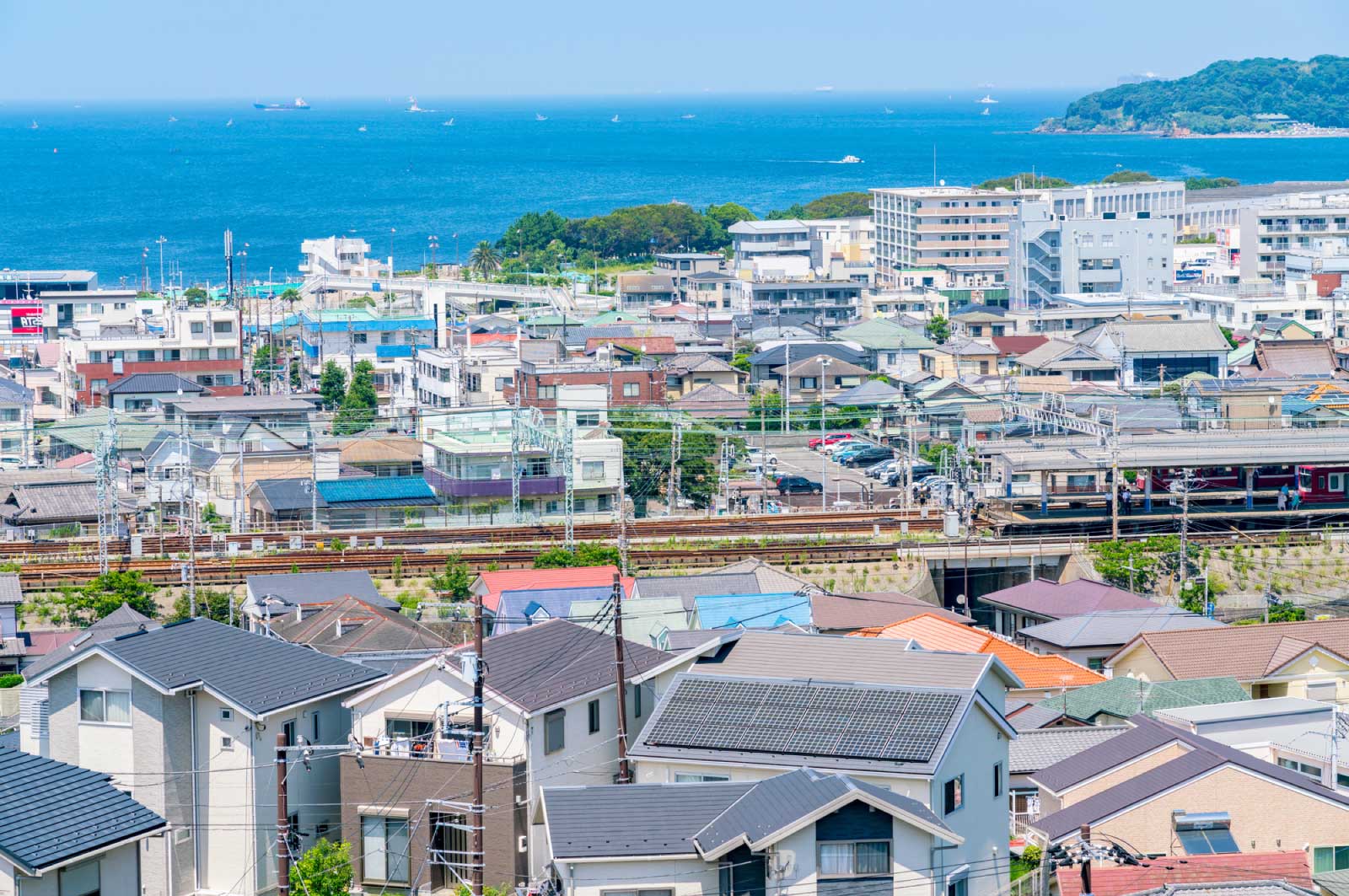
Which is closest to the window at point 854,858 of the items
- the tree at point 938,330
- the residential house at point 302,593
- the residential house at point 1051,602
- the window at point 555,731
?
the window at point 555,731

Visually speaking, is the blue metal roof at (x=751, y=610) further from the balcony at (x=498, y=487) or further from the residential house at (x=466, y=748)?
the balcony at (x=498, y=487)

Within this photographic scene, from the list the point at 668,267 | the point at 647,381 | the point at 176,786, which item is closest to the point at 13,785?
the point at 176,786

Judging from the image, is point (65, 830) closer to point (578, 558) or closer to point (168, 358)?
point (578, 558)

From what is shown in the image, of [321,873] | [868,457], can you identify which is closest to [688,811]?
[321,873]

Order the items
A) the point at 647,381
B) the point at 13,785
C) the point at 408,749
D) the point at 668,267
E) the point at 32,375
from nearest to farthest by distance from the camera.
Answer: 1. the point at 13,785
2. the point at 408,749
3. the point at 647,381
4. the point at 32,375
5. the point at 668,267

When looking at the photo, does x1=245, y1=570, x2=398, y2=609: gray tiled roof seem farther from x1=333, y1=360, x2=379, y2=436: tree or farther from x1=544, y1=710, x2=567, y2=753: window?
x1=333, y1=360, x2=379, y2=436: tree

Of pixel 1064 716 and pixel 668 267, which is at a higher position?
pixel 668 267

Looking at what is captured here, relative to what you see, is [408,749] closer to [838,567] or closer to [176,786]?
[176,786]
